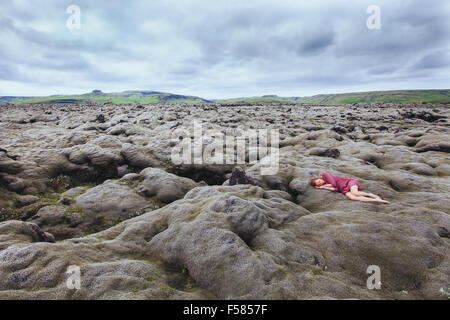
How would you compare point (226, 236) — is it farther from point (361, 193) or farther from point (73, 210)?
point (73, 210)

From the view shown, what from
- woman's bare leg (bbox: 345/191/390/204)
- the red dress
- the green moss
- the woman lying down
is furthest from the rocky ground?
the red dress

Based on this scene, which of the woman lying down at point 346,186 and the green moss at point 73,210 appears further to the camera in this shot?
the green moss at point 73,210

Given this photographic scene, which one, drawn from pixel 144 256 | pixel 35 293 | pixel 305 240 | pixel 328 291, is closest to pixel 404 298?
pixel 328 291

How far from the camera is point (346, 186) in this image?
17016mm

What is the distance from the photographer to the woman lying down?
15472mm

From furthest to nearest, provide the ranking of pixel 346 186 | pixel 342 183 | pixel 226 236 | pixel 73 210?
pixel 73 210 < pixel 342 183 < pixel 346 186 < pixel 226 236

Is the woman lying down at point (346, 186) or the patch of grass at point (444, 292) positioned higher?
the woman lying down at point (346, 186)

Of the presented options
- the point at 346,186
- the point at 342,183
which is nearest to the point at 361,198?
the point at 346,186

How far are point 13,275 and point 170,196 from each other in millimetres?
12078

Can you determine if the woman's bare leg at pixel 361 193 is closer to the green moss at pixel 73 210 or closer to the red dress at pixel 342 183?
the red dress at pixel 342 183

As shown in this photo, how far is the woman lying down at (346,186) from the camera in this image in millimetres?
15472

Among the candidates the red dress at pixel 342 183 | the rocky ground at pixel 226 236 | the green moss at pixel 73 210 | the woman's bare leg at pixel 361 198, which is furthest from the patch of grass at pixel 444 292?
the green moss at pixel 73 210

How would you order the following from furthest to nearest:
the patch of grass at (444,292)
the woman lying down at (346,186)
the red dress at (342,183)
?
the red dress at (342,183) < the woman lying down at (346,186) < the patch of grass at (444,292)

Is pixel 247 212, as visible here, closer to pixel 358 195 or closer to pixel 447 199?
pixel 358 195
